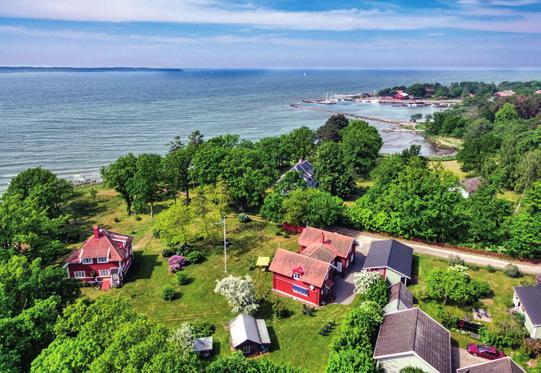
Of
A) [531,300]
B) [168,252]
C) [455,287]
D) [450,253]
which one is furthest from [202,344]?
[450,253]

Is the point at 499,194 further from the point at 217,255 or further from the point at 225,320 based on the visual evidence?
the point at 225,320

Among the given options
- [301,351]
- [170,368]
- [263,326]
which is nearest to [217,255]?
[263,326]

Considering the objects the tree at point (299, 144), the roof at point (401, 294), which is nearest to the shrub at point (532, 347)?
the roof at point (401, 294)

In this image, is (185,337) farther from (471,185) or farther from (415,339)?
(471,185)

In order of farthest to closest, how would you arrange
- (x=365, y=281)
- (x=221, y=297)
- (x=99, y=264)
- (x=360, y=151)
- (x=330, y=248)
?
(x=360, y=151) < (x=330, y=248) < (x=99, y=264) < (x=221, y=297) < (x=365, y=281)

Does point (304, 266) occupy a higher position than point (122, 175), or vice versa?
point (122, 175)

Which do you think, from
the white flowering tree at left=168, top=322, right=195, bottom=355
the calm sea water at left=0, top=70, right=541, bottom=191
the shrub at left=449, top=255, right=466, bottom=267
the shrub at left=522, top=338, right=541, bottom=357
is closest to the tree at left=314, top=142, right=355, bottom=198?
the shrub at left=449, top=255, right=466, bottom=267

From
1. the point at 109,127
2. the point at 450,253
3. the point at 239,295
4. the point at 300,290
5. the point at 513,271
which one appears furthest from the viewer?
the point at 109,127
